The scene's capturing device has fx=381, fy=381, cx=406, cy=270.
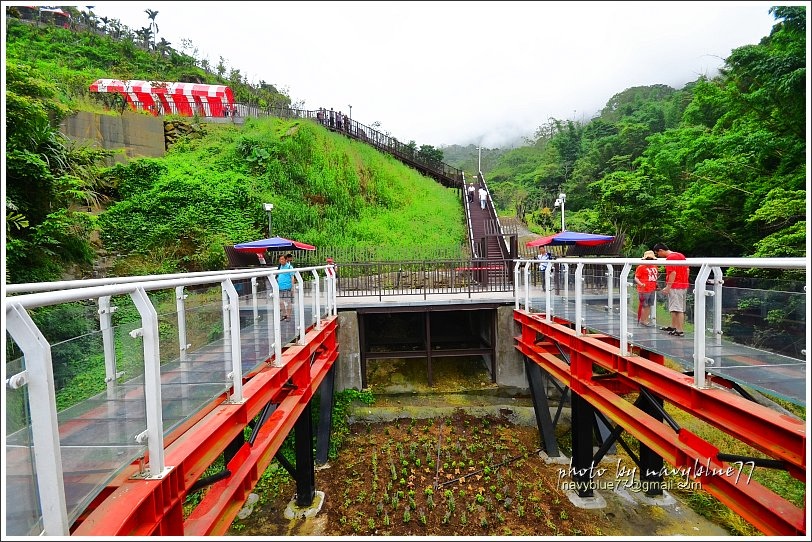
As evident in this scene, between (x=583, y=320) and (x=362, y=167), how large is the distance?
18998 millimetres

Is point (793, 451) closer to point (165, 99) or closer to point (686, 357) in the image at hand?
point (686, 357)

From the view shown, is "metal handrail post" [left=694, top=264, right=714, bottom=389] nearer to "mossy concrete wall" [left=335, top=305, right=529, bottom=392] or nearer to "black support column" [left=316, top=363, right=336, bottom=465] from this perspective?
"mossy concrete wall" [left=335, top=305, right=529, bottom=392]

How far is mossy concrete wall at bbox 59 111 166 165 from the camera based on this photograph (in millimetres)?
16969

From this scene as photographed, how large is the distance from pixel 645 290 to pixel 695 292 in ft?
3.38

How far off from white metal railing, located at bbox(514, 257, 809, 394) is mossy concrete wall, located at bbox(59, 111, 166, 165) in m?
18.5

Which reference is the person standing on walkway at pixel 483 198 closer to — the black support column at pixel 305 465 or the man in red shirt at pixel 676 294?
the black support column at pixel 305 465

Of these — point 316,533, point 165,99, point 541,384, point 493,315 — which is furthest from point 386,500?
point 165,99

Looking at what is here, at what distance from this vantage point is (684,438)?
3.75 meters

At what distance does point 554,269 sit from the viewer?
7176 millimetres

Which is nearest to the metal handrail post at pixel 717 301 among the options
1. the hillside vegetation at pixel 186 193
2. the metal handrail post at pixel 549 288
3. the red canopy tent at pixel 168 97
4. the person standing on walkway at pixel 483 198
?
the metal handrail post at pixel 549 288

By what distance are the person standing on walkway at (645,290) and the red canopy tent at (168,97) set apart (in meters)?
23.2

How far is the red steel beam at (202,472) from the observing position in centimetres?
187

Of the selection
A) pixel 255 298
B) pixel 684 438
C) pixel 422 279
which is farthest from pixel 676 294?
pixel 422 279

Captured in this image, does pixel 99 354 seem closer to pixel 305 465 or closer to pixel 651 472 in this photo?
pixel 305 465
